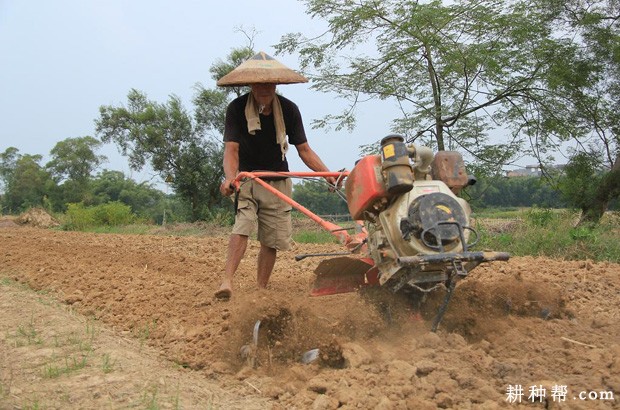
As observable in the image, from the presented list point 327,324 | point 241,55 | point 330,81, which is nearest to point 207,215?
point 241,55

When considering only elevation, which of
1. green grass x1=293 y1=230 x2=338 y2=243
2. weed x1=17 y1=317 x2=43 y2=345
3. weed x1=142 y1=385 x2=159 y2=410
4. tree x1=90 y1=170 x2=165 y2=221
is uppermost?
tree x1=90 y1=170 x2=165 y2=221

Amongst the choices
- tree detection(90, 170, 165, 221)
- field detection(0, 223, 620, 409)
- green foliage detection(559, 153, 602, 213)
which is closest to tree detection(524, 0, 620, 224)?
green foliage detection(559, 153, 602, 213)

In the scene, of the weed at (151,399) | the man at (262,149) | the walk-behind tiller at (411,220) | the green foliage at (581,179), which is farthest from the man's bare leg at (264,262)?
the green foliage at (581,179)

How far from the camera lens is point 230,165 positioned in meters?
4.59

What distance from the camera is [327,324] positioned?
3.64 meters

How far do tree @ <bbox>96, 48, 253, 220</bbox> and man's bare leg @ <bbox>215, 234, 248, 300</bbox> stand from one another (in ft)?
74.6

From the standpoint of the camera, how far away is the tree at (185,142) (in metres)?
28.5

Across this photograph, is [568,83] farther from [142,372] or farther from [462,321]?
[142,372]

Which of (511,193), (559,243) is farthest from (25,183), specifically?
(559,243)

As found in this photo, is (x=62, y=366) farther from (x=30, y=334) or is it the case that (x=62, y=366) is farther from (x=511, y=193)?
(x=511, y=193)

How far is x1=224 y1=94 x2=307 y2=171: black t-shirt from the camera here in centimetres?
466

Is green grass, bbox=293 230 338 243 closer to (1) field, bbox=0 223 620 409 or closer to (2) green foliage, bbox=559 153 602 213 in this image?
(2) green foliage, bbox=559 153 602 213

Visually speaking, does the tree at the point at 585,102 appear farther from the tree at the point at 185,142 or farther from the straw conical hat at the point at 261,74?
the tree at the point at 185,142

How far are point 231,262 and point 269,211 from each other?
0.54 meters
